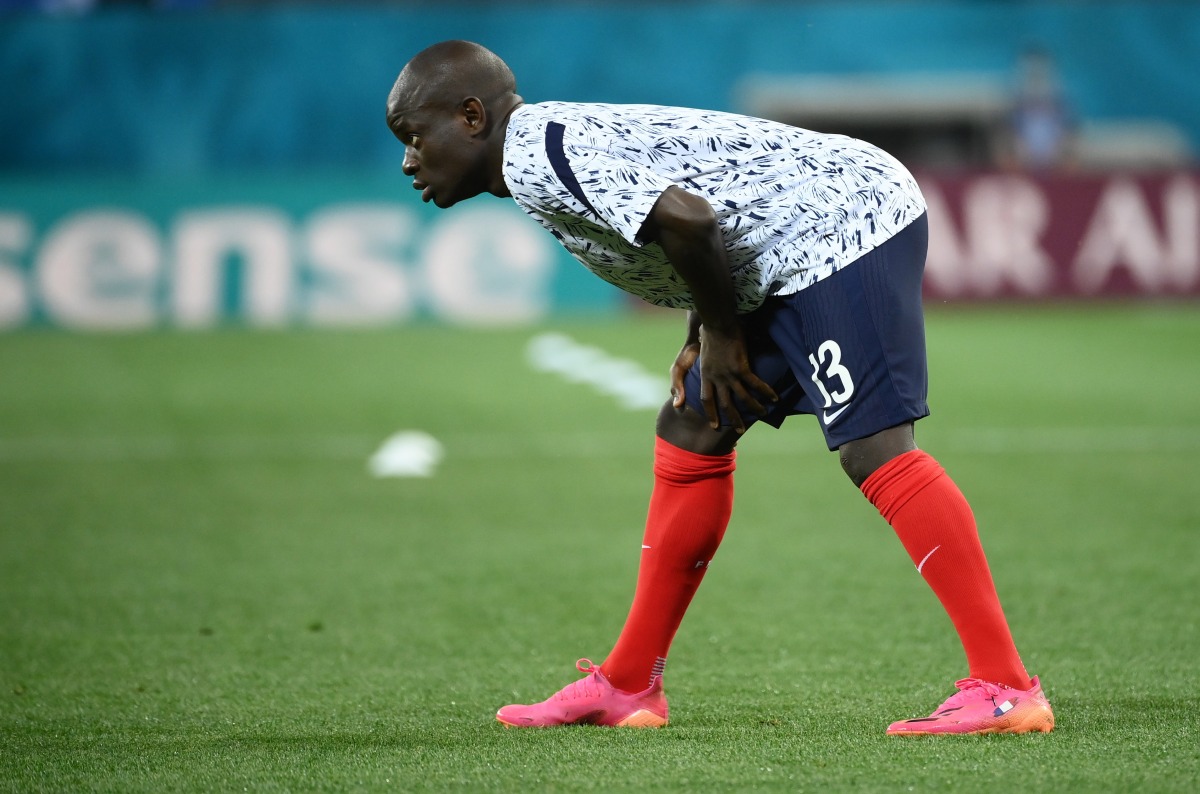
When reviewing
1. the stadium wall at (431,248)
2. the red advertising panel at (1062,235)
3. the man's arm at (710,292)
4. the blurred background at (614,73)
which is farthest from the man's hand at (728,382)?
the blurred background at (614,73)

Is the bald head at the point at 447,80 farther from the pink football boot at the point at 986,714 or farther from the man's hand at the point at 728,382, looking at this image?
the pink football boot at the point at 986,714

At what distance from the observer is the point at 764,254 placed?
10.8 ft

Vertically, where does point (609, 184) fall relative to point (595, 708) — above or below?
above

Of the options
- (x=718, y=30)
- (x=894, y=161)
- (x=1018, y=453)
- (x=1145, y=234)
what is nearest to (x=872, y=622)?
(x=894, y=161)

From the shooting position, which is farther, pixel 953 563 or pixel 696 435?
pixel 696 435

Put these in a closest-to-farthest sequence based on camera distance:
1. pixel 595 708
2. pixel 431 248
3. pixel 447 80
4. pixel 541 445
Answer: pixel 447 80 → pixel 595 708 → pixel 541 445 → pixel 431 248

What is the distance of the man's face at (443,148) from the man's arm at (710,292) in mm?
467

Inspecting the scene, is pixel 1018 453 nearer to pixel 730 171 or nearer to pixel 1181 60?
pixel 730 171

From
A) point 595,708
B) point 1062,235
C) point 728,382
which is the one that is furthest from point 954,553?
point 1062,235

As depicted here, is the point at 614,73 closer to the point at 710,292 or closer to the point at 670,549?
the point at 670,549

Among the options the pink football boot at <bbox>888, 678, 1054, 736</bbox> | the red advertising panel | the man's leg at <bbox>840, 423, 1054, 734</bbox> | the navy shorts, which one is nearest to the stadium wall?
the red advertising panel

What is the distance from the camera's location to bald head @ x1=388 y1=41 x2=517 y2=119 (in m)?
3.28

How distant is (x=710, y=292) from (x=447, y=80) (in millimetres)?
709

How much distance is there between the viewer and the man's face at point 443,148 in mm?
3297
